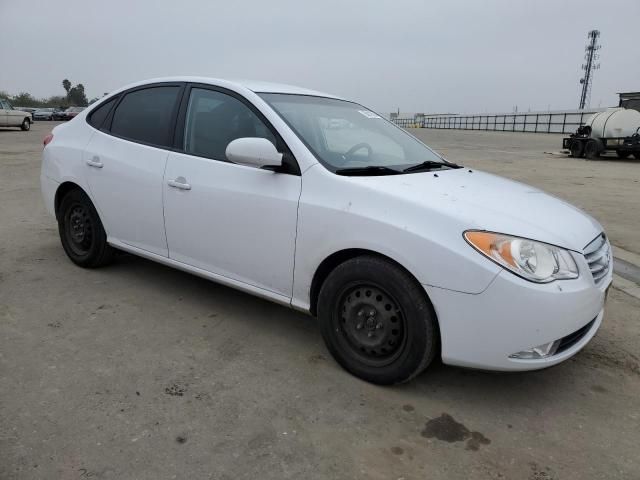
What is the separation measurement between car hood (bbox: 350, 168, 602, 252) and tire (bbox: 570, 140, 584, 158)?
61.6 ft

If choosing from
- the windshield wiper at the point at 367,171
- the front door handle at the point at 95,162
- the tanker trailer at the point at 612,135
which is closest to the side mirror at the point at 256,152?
the windshield wiper at the point at 367,171

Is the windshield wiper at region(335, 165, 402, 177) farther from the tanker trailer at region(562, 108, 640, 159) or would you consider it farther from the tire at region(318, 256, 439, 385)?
the tanker trailer at region(562, 108, 640, 159)

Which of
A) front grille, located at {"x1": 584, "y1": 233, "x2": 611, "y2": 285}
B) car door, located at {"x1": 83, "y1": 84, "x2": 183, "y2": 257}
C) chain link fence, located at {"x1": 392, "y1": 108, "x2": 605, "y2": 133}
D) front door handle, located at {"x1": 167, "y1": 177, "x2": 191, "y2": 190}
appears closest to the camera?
front grille, located at {"x1": 584, "y1": 233, "x2": 611, "y2": 285}

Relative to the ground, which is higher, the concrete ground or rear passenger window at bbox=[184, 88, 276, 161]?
rear passenger window at bbox=[184, 88, 276, 161]

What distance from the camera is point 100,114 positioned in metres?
4.44

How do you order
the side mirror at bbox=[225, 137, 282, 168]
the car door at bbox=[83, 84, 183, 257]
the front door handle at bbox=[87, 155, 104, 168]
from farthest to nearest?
the front door handle at bbox=[87, 155, 104, 168]
the car door at bbox=[83, 84, 183, 257]
the side mirror at bbox=[225, 137, 282, 168]

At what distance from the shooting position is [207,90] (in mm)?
3668

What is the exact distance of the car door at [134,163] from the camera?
3.79m

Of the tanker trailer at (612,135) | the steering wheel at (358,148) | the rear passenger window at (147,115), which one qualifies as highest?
the tanker trailer at (612,135)

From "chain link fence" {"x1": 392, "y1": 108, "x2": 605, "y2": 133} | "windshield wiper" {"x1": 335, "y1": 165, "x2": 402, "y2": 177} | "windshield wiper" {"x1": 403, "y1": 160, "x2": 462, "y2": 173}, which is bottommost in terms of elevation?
"windshield wiper" {"x1": 335, "y1": 165, "x2": 402, "y2": 177}

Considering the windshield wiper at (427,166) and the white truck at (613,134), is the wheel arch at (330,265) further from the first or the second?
the white truck at (613,134)

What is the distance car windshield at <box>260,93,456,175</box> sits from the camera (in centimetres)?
317

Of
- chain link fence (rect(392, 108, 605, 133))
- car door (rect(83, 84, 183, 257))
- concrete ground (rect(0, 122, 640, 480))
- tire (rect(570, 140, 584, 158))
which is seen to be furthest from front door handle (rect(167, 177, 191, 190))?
chain link fence (rect(392, 108, 605, 133))

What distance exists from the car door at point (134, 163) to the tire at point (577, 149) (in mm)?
19485
